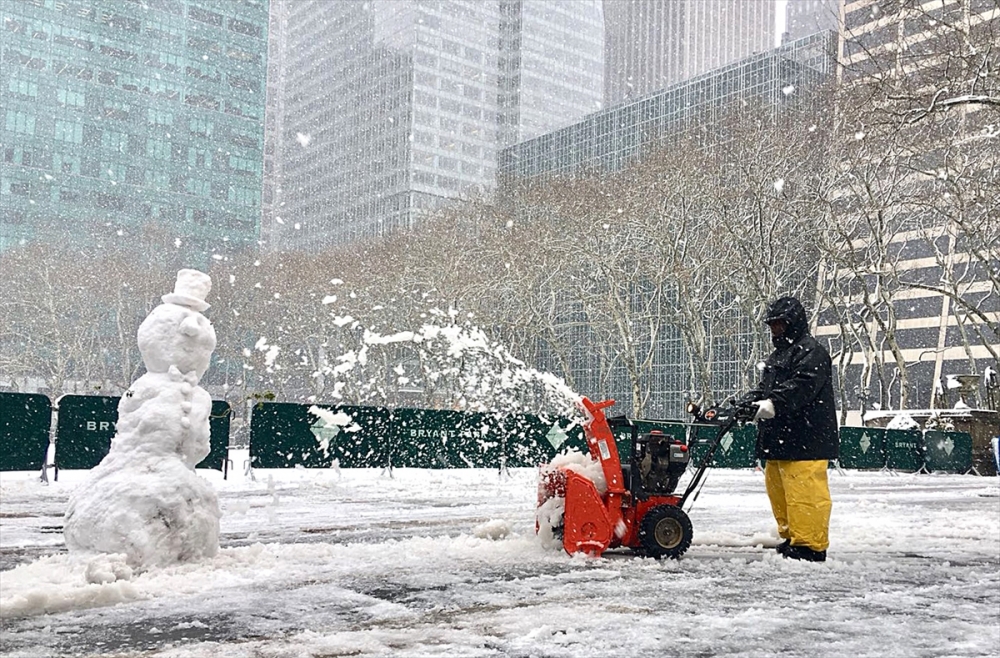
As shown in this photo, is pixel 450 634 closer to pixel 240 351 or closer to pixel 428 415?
pixel 428 415

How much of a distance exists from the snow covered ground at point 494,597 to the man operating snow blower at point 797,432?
12.6 inches

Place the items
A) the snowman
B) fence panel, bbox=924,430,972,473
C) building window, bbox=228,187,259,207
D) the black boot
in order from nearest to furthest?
the snowman < the black boot < fence panel, bbox=924,430,972,473 < building window, bbox=228,187,259,207

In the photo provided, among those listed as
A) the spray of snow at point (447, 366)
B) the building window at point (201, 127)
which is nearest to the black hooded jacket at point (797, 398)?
the spray of snow at point (447, 366)

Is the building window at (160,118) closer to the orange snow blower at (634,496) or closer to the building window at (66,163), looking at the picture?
the building window at (66,163)

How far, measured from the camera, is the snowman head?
689 cm

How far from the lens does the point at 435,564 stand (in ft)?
22.5

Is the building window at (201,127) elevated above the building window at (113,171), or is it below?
above

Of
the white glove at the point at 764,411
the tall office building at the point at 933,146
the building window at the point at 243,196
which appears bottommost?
the white glove at the point at 764,411

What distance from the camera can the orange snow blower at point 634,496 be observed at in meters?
7.04

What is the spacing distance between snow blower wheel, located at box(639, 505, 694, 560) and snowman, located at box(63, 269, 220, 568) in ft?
10.5

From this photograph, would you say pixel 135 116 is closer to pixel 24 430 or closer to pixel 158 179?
pixel 158 179

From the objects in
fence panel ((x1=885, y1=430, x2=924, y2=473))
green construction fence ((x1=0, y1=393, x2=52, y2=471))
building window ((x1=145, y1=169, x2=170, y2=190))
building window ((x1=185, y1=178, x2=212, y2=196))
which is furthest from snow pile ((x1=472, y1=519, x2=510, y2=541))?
building window ((x1=185, y1=178, x2=212, y2=196))

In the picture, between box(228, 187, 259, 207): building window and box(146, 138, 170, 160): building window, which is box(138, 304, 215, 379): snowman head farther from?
box(228, 187, 259, 207): building window

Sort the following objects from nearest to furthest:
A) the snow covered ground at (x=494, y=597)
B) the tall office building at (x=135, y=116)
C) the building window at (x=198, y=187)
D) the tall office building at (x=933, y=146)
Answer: the snow covered ground at (x=494, y=597)
the tall office building at (x=933, y=146)
the tall office building at (x=135, y=116)
the building window at (x=198, y=187)
